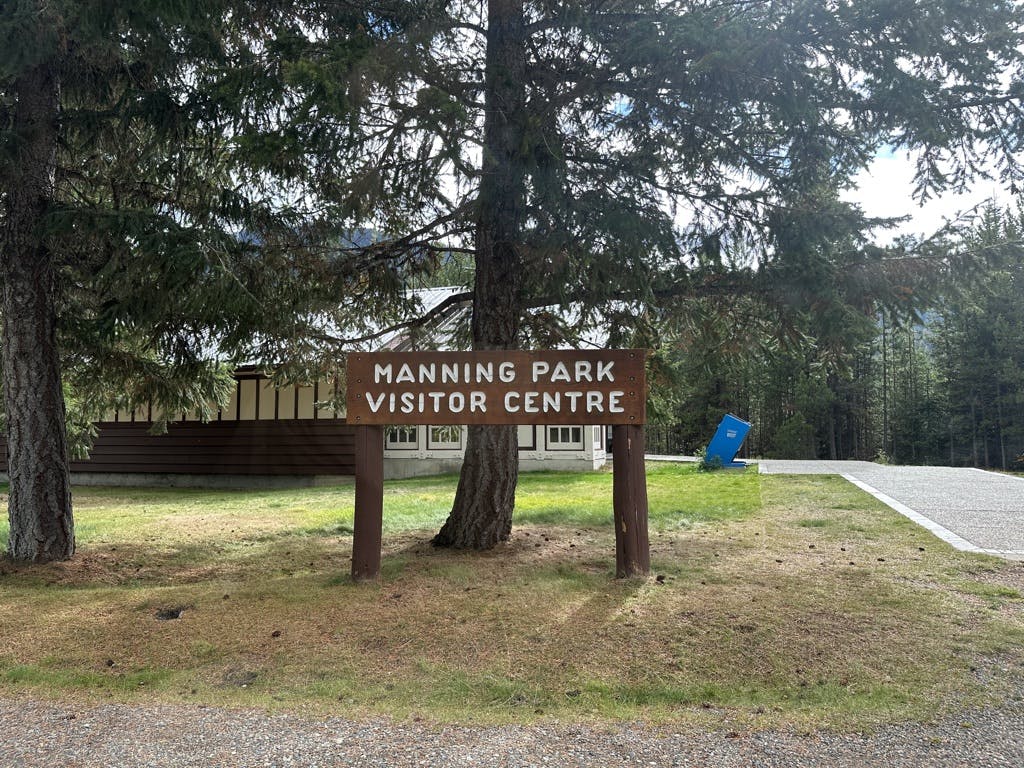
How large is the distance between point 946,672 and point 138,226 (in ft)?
19.5

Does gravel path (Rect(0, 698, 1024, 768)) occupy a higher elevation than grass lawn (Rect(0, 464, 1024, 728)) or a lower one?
lower

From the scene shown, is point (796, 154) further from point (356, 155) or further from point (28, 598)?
point (28, 598)

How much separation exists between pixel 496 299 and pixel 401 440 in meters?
12.2

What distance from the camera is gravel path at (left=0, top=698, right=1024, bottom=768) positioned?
2879 millimetres

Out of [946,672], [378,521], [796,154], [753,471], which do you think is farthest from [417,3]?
[753,471]

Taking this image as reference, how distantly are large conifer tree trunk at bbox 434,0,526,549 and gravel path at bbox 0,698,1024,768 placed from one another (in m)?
3.82

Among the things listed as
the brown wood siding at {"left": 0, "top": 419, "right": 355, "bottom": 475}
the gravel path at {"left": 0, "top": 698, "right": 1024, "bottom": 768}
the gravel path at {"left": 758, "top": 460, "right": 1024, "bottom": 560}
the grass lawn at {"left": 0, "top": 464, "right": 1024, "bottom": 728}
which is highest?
the brown wood siding at {"left": 0, "top": 419, "right": 355, "bottom": 475}

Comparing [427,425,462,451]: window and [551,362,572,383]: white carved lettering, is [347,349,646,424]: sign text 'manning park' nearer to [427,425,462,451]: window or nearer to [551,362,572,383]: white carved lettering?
[551,362,572,383]: white carved lettering

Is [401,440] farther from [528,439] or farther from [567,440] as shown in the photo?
[567,440]

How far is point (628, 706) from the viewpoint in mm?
3430

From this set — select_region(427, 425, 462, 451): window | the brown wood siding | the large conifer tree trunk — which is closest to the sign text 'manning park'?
the large conifer tree trunk

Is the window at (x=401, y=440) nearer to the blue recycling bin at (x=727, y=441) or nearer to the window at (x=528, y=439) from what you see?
the window at (x=528, y=439)

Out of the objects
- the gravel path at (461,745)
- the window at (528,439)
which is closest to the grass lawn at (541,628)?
the gravel path at (461,745)

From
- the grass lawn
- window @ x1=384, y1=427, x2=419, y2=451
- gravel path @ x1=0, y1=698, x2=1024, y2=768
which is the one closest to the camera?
gravel path @ x1=0, y1=698, x2=1024, y2=768
